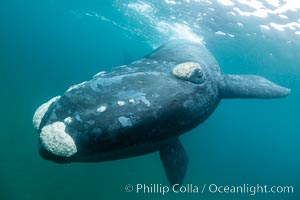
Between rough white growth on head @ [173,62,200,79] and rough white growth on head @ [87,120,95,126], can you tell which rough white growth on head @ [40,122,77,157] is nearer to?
rough white growth on head @ [87,120,95,126]

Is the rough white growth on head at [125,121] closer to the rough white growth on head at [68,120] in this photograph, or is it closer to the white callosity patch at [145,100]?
the white callosity patch at [145,100]

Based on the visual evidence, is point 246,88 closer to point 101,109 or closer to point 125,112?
point 125,112

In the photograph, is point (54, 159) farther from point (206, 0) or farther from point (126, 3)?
point (126, 3)

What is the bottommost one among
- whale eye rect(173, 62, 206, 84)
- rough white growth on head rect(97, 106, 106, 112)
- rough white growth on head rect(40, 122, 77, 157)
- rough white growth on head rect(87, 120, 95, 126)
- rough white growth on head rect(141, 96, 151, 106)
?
rough white growth on head rect(40, 122, 77, 157)

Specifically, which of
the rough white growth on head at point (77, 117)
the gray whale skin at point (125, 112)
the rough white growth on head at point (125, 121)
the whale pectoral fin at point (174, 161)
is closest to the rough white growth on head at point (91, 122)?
the gray whale skin at point (125, 112)

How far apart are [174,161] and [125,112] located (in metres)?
2.89

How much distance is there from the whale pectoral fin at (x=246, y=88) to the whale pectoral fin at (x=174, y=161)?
2.03 metres

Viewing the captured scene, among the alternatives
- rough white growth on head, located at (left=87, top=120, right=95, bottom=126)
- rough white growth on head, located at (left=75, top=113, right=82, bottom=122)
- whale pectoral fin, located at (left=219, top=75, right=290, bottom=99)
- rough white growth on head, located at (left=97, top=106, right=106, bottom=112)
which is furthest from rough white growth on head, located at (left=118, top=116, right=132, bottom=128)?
whale pectoral fin, located at (left=219, top=75, right=290, bottom=99)

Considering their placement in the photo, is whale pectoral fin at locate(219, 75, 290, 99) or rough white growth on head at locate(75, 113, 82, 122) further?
whale pectoral fin at locate(219, 75, 290, 99)

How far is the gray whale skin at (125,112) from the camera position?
4.58 meters

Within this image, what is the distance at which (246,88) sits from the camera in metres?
8.28

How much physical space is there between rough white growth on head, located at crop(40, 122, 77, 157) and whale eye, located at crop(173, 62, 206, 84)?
2739mm

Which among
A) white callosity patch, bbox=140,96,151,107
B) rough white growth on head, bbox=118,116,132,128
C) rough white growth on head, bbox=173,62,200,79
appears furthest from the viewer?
rough white growth on head, bbox=173,62,200,79

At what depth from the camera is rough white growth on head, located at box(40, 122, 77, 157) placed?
4.47m
